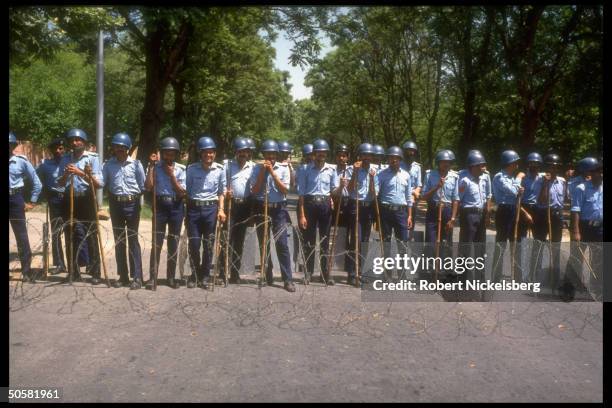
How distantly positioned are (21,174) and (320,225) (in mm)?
3894

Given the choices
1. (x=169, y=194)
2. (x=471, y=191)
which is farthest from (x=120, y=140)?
(x=471, y=191)

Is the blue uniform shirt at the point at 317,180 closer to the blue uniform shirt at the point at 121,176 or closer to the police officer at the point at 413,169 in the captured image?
the police officer at the point at 413,169

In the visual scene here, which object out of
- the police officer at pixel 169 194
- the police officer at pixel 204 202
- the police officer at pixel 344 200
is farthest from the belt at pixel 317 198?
the police officer at pixel 169 194

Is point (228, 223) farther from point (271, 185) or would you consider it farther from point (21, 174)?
point (21, 174)

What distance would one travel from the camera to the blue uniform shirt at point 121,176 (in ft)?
23.2

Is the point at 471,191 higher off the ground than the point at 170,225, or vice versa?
the point at 471,191

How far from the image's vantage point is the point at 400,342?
5.22 meters

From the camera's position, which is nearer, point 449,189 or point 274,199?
point 274,199

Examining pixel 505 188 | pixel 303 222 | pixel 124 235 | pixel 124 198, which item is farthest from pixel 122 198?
pixel 505 188

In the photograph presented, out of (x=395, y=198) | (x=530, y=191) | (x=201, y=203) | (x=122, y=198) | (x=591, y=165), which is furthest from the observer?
(x=530, y=191)

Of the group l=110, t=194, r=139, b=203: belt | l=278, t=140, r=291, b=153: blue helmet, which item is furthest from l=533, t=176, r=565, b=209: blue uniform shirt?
l=110, t=194, r=139, b=203: belt

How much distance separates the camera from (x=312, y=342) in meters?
5.16

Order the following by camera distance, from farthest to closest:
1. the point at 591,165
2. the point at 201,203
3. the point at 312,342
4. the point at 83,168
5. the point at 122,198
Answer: the point at 83,168
the point at 201,203
the point at 122,198
the point at 591,165
the point at 312,342

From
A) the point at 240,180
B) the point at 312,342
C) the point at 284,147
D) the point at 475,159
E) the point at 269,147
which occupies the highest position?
the point at 284,147
